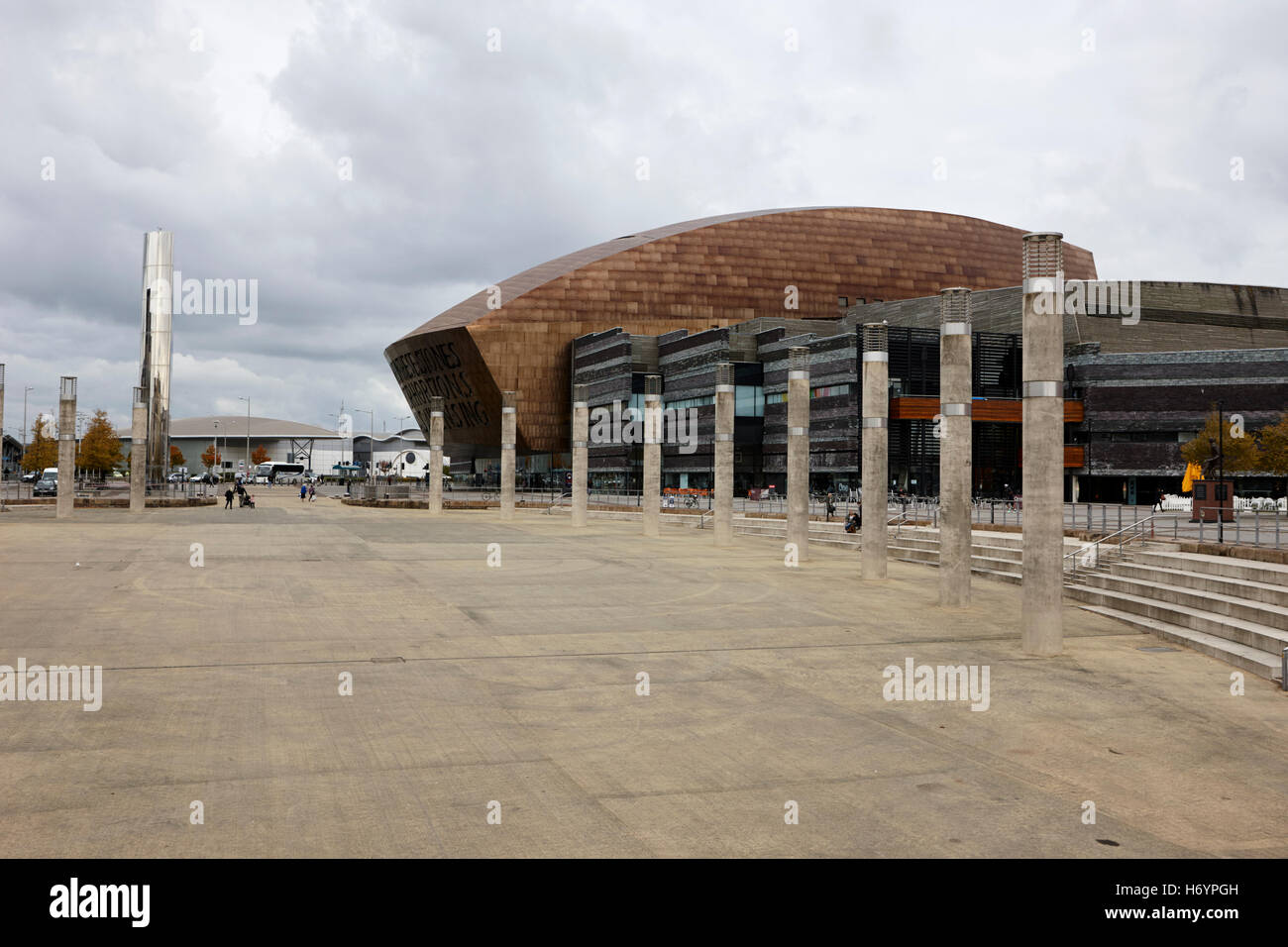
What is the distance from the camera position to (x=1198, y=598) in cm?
1744

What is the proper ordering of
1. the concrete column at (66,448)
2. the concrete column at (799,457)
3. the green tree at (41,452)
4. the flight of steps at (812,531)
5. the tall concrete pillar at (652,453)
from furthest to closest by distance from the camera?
the green tree at (41,452) < the concrete column at (66,448) < the tall concrete pillar at (652,453) < the flight of steps at (812,531) < the concrete column at (799,457)

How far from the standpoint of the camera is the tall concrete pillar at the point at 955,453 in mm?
20000

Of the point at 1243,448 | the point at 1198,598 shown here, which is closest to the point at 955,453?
the point at 1198,598

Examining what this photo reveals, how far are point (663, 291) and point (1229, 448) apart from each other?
210 feet

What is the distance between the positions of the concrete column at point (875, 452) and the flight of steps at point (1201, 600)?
4.73m

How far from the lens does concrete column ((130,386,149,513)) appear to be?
175 feet

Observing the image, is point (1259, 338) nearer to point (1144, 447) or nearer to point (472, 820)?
point (1144, 447)

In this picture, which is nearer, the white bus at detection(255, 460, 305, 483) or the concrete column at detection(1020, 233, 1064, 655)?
the concrete column at detection(1020, 233, 1064, 655)

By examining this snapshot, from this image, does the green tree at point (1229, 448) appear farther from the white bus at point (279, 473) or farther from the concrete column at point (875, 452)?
the white bus at point (279, 473)

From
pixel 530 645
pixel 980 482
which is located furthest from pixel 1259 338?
pixel 530 645

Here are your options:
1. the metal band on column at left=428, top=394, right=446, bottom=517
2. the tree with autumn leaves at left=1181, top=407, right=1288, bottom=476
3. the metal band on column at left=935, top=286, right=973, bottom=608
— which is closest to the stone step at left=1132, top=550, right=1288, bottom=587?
the metal band on column at left=935, top=286, right=973, bottom=608

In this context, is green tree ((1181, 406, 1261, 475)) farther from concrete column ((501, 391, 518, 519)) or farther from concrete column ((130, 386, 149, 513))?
concrete column ((130, 386, 149, 513))

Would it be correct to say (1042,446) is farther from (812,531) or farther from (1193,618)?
(812,531)

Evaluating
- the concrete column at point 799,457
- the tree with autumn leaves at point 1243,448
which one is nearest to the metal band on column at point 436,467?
the concrete column at point 799,457
